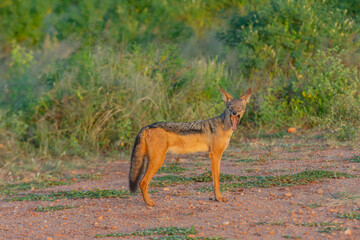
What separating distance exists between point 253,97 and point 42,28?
42.5 ft

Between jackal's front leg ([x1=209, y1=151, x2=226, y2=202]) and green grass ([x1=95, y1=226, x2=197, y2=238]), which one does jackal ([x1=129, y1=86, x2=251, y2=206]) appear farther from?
green grass ([x1=95, y1=226, x2=197, y2=238])

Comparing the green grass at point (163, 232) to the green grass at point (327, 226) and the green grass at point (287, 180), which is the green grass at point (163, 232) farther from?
the green grass at point (287, 180)

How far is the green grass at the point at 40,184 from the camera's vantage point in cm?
780

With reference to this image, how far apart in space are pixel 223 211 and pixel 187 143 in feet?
3.13

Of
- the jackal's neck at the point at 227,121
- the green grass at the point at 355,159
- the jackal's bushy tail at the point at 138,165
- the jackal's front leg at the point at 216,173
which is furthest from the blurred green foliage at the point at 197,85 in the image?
the jackal's bushy tail at the point at 138,165

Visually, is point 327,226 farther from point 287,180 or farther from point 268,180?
point 268,180

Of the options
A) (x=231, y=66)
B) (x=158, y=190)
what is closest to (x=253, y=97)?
(x=231, y=66)

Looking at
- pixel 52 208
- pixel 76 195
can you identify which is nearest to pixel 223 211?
pixel 52 208

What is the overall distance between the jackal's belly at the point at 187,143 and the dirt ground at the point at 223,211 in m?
0.63

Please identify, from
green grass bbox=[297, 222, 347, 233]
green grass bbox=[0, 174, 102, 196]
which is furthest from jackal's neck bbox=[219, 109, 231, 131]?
green grass bbox=[0, 174, 102, 196]

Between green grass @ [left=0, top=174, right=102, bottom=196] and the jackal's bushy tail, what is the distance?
93.1 inches

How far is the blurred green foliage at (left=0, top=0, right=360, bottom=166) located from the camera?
10328 millimetres

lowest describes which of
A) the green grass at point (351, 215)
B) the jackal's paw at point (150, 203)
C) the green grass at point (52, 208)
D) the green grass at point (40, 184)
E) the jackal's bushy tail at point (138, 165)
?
the green grass at point (40, 184)

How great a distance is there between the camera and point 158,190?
6.98 metres
